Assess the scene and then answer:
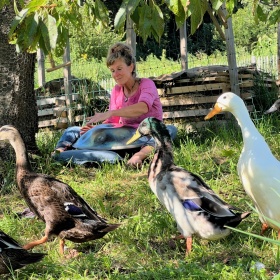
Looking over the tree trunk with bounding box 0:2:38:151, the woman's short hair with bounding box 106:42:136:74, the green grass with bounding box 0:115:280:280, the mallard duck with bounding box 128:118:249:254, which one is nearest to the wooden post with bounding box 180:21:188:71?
the woman's short hair with bounding box 106:42:136:74

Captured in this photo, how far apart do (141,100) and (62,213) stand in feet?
8.57

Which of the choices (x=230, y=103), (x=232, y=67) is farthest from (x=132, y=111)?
(x=232, y=67)

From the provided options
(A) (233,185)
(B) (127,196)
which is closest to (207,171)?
(A) (233,185)

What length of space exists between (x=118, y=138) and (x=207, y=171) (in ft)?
4.11

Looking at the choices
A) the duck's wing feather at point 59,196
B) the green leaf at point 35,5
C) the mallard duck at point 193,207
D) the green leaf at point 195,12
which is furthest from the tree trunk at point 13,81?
the green leaf at point 195,12

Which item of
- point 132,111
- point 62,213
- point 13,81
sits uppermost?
point 13,81

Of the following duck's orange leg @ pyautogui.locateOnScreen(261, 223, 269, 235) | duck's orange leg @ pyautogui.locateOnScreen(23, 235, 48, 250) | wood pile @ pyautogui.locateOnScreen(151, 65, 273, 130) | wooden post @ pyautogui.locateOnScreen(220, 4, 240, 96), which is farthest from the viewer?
wood pile @ pyautogui.locateOnScreen(151, 65, 273, 130)

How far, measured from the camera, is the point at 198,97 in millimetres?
8609

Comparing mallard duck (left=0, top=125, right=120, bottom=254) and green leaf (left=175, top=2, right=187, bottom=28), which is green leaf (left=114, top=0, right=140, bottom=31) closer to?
green leaf (left=175, top=2, right=187, bottom=28)

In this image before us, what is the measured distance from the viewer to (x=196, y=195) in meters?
4.14

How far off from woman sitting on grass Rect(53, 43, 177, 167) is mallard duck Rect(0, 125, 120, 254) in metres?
2.02

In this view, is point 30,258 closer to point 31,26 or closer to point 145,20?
point 31,26

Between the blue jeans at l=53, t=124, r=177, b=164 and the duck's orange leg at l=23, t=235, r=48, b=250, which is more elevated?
the blue jeans at l=53, t=124, r=177, b=164

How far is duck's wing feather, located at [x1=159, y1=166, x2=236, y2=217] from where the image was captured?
4.06 meters
